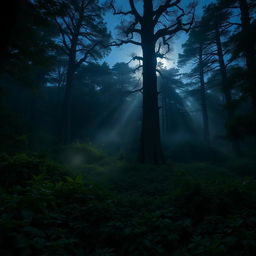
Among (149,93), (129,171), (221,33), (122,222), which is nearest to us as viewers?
(122,222)

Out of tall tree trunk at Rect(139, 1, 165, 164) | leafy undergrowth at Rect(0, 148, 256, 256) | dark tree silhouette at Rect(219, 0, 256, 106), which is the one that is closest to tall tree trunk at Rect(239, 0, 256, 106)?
dark tree silhouette at Rect(219, 0, 256, 106)

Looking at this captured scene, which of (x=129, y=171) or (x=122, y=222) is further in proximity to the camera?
(x=129, y=171)

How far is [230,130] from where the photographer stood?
8.27m

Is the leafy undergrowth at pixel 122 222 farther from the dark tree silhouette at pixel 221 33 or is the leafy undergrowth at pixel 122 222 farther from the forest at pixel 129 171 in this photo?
the dark tree silhouette at pixel 221 33

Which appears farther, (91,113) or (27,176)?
(91,113)

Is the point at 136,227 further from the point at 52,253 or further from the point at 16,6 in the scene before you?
the point at 16,6

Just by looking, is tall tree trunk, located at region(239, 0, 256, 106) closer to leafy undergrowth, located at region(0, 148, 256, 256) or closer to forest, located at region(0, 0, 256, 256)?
forest, located at region(0, 0, 256, 256)

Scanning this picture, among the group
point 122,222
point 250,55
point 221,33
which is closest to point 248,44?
point 250,55

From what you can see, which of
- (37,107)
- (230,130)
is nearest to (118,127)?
(37,107)

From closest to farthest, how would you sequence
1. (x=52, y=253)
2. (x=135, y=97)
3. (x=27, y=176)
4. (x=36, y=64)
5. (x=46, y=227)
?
(x=52, y=253)
(x=46, y=227)
(x=27, y=176)
(x=36, y=64)
(x=135, y=97)

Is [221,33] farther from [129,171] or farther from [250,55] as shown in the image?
[129,171]

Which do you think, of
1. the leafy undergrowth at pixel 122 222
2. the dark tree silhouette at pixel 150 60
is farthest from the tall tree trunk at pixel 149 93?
the leafy undergrowth at pixel 122 222

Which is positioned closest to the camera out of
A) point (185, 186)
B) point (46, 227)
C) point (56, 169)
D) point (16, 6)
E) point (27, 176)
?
point (46, 227)

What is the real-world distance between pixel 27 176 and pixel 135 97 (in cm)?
2881
